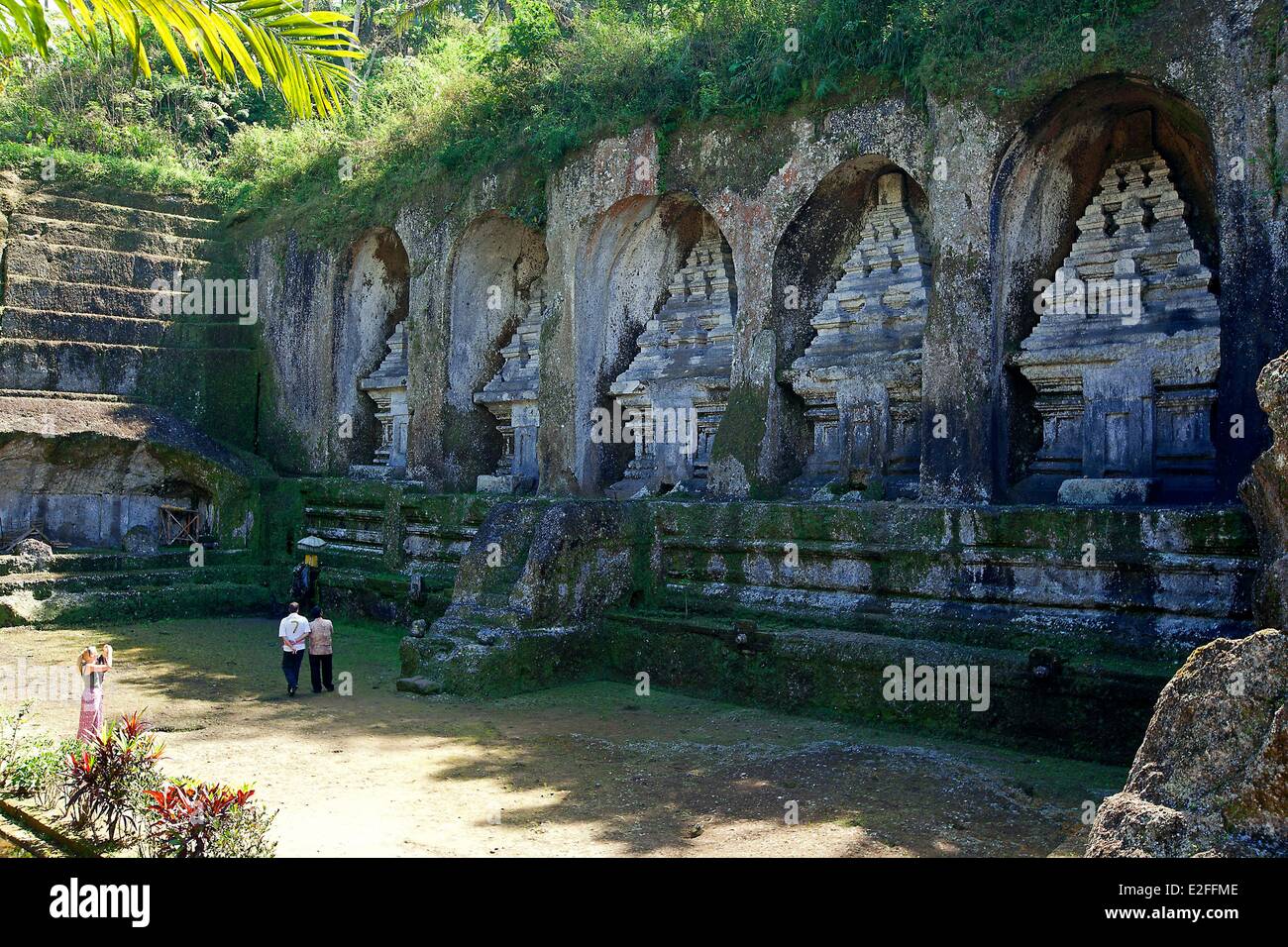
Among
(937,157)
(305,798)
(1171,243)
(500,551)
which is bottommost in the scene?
(305,798)

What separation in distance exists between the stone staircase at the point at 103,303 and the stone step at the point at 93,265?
0.01m

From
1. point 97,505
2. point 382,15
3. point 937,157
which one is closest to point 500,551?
point 937,157

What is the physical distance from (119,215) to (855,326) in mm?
11320

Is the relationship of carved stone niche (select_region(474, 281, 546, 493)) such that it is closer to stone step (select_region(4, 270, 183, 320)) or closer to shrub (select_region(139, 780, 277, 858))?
stone step (select_region(4, 270, 183, 320))

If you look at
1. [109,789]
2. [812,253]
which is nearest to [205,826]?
[109,789]

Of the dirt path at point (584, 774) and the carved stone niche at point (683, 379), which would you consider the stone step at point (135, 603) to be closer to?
the dirt path at point (584, 774)

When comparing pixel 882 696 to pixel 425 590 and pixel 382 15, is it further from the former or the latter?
pixel 382 15

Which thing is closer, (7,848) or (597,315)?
(7,848)

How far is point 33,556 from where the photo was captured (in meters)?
13.4

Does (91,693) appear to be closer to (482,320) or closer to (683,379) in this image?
(683,379)

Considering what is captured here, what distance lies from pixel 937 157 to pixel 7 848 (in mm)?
8122

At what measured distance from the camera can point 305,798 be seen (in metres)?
6.79

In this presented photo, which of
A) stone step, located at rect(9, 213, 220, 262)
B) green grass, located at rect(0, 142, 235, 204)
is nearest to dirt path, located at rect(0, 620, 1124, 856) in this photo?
stone step, located at rect(9, 213, 220, 262)

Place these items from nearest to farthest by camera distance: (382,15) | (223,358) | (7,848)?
(7,848) → (223,358) → (382,15)
